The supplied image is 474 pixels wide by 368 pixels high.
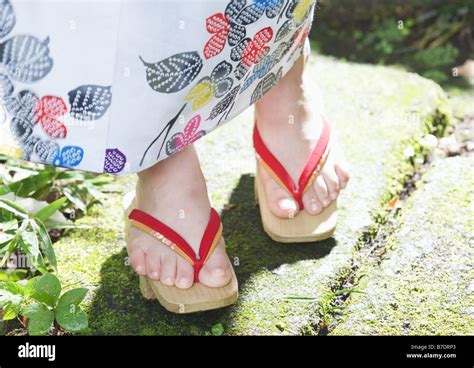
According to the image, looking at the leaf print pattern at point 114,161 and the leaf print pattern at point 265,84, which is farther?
the leaf print pattern at point 265,84

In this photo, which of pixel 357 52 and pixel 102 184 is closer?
pixel 102 184

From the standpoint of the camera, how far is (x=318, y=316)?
5.32 feet

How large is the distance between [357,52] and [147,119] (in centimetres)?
157

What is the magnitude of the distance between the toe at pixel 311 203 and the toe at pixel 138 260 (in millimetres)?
412

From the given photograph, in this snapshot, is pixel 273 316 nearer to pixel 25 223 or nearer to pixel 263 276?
pixel 263 276

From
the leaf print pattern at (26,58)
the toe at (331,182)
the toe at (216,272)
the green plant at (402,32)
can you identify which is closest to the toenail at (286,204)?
the toe at (331,182)

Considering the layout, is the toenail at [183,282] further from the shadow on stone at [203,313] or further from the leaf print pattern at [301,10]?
the leaf print pattern at [301,10]

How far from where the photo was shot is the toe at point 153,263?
64.8 inches


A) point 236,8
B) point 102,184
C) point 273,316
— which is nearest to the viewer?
point 236,8

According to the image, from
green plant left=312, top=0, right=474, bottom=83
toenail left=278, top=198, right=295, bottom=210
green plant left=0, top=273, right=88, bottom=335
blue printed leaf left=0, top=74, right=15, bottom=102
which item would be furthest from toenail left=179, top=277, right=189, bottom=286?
green plant left=312, top=0, right=474, bottom=83

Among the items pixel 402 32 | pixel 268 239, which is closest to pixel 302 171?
pixel 268 239

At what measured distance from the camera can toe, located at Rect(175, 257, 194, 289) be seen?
1.63 meters

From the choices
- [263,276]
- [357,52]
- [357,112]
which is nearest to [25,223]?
[263,276]

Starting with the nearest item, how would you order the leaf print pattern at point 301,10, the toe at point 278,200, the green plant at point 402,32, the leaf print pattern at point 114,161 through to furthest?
the leaf print pattern at point 114,161
the leaf print pattern at point 301,10
the toe at point 278,200
the green plant at point 402,32
